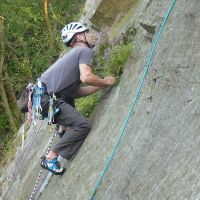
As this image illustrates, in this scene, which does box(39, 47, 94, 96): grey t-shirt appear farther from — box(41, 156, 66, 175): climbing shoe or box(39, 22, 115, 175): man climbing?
box(41, 156, 66, 175): climbing shoe

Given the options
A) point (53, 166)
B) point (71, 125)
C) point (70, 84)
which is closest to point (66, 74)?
point (70, 84)

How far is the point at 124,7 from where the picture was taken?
1112cm

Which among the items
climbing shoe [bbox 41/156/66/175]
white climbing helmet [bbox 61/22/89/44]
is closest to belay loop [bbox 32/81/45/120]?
climbing shoe [bbox 41/156/66/175]

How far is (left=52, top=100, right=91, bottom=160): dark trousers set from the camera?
322 inches

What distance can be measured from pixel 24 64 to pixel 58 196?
14328 mm

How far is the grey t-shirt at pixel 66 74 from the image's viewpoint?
8.07 metres

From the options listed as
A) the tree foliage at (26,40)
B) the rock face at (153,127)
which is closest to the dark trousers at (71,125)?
the rock face at (153,127)

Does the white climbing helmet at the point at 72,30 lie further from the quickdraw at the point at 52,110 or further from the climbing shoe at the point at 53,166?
the climbing shoe at the point at 53,166

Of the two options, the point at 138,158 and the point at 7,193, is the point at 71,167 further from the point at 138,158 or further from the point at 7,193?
the point at 7,193

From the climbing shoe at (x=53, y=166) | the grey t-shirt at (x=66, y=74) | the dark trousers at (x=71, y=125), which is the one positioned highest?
the grey t-shirt at (x=66, y=74)

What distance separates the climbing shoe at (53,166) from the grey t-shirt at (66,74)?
41.9 inches

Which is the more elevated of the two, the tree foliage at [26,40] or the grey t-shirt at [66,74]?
the grey t-shirt at [66,74]

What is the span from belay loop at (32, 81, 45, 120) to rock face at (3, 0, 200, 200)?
0.84 m

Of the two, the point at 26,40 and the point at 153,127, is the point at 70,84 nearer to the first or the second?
the point at 153,127
